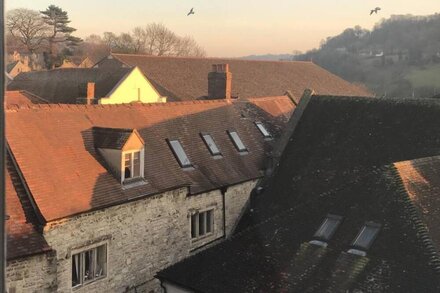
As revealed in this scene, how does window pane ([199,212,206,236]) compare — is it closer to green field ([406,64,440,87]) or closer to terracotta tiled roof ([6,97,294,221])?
terracotta tiled roof ([6,97,294,221])

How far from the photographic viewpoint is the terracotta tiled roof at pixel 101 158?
44.5 feet

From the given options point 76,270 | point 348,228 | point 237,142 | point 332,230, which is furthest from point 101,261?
point 237,142

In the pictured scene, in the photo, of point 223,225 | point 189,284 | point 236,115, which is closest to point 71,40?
point 236,115

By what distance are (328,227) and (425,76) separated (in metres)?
62.5

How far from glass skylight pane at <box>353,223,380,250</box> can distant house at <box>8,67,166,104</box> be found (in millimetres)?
24299

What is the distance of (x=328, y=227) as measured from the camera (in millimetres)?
13812

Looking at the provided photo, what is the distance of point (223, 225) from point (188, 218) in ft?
7.61

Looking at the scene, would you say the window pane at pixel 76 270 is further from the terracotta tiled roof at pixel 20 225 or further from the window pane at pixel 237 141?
the window pane at pixel 237 141

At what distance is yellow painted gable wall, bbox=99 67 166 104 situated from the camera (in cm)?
3581

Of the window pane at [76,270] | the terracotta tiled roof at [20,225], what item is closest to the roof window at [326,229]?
the window pane at [76,270]

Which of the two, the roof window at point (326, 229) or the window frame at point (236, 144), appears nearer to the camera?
the roof window at point (326, 229)

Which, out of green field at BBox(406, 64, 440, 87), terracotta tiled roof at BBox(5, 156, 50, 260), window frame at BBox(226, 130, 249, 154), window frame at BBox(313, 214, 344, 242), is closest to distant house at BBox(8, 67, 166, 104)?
window frame at BBox(226, 130, 249, 154)

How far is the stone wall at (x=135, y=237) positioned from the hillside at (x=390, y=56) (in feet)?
121

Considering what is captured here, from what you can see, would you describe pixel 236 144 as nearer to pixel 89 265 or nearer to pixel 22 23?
pixel 89 265
